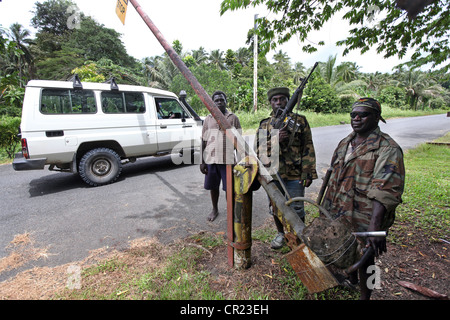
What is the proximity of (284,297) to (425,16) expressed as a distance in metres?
3.81

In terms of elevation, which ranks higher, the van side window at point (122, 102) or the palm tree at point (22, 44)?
the palm tree at point (22, 44)

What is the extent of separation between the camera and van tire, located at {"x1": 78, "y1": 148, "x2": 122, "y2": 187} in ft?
15.1

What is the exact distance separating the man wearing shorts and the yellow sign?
1.32 m

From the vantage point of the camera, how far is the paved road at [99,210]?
9.17ft

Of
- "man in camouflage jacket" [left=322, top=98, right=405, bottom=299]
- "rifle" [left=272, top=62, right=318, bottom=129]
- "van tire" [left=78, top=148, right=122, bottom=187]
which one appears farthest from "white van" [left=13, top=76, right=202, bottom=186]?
"man in camouflage jacket" [left=322, top=98, right=405, bottom=299]

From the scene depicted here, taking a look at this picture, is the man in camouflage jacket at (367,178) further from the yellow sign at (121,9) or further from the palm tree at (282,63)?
the palm tree at (282,63)

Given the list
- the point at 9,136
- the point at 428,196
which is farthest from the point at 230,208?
the point at 9,136

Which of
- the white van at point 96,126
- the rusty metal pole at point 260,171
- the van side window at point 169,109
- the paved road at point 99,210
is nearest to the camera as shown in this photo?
the rusty metal pole at point 260,171

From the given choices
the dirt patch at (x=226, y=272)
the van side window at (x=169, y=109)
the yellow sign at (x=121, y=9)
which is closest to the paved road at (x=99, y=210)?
the dirt patch at (x=226, y=272)

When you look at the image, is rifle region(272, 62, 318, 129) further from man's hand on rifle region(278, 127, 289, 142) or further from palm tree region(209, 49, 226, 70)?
palm tree region(209, 49, 226, 70)

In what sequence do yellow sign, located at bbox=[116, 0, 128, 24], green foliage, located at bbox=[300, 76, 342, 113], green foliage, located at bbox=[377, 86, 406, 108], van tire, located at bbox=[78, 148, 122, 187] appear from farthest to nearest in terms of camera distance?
green foliage, located at bbox=[377, 86, 406, 108]
green foliage, located at bbox=[300, 76, 342, 113]
van tire, located at bbox=[78, 148, 122, 187]
yellow sign, located at bbox=[116, 0, 128, 24]

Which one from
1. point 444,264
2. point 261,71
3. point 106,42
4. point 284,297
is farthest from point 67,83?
point 106,42

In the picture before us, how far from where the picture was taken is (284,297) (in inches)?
72.7

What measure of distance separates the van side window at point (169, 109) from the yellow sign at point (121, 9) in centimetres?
352
